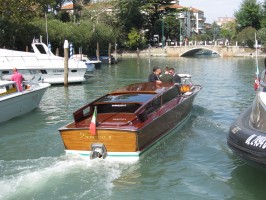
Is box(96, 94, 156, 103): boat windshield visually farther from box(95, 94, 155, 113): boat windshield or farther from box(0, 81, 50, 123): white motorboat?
box(0, 81, 50, 123): white motorboat

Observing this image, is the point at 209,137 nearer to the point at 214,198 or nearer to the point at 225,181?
the point at 225,181

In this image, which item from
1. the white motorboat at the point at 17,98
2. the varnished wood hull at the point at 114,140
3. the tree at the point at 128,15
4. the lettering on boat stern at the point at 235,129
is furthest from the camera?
the tree at the point at 128,15

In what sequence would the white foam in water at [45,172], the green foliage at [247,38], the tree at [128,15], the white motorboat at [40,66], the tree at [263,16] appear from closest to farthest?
the white foam in water at [45,172]
the white motorboat at [40,66]
the green foliage at [247,38]
the tree at [128,15]
the tree at [263,16]

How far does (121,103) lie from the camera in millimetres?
10586

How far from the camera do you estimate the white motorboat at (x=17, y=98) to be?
571 inches

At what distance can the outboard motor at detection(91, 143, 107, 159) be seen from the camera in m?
9.22

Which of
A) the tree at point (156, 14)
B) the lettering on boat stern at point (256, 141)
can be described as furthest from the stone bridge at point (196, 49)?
the lettering on boat stern at point (256, 141)

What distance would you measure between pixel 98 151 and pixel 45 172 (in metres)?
1.25

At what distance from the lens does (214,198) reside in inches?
309

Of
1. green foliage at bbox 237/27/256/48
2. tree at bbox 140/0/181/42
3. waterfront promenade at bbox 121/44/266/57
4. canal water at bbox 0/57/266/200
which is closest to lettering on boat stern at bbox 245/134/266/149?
canal water at bbox 0/57/266/200

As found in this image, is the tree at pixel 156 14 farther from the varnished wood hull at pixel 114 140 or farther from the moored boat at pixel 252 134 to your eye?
the moored boat at pixel 252 134

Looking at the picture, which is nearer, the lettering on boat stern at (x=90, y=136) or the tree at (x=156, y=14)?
the lettering on boat stern at (x=90, y=136)

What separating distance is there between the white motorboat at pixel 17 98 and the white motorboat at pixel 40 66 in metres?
7.49

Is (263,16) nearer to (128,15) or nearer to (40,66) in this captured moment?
(128,15)
